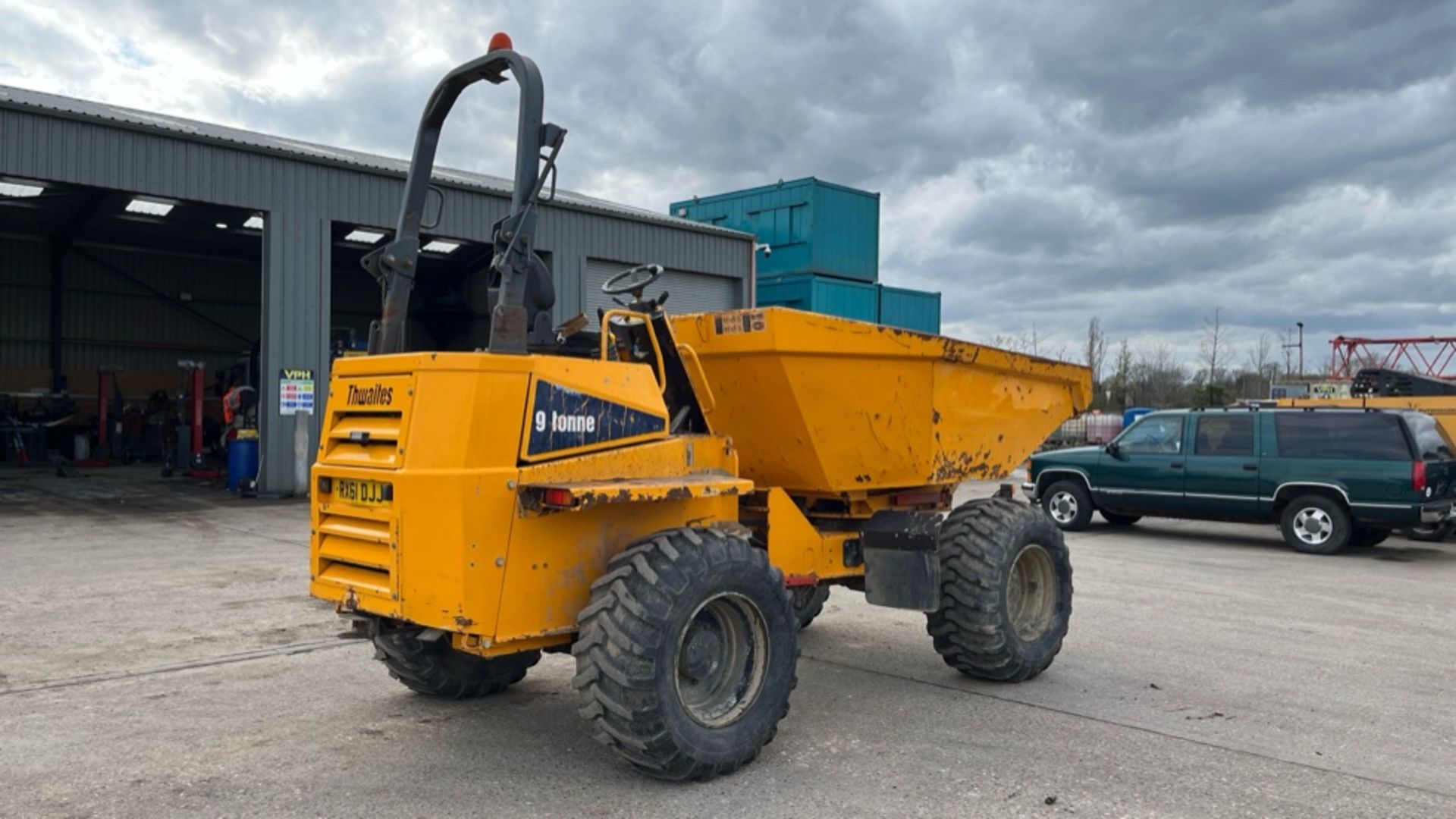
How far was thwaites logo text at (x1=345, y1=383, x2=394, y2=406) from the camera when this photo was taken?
181 inches

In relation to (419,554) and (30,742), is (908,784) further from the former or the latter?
(30,742)

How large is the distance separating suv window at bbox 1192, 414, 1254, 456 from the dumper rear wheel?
11.0 meters

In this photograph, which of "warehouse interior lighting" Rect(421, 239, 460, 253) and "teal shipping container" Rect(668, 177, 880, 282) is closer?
"warehouse interior lighting" Rect(421, 239, 460, 253)

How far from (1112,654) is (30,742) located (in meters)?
6.36

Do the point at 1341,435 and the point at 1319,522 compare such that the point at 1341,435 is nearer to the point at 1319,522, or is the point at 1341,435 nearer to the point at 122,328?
the point at 1319,522

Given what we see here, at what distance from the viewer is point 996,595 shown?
616 centimetres

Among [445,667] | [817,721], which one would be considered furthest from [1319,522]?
[445,667]

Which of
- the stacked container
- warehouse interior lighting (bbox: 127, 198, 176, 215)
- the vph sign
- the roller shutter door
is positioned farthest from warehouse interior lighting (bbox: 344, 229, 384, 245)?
the stacked container

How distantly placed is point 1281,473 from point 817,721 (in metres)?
10.3

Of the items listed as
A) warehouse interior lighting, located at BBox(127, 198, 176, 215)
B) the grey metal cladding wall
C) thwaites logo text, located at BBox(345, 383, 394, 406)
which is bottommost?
thwaites logo text, located at BBox(345, 383, 394, 406)

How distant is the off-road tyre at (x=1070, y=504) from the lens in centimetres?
1548

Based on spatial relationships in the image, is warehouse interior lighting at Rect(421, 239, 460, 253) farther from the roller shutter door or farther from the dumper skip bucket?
the dumper skip bucket

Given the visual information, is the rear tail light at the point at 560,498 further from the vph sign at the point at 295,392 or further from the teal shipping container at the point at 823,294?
the teal shipping container at the point at 823,294

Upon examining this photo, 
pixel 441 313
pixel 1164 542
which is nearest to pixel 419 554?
pixel 1164 542
